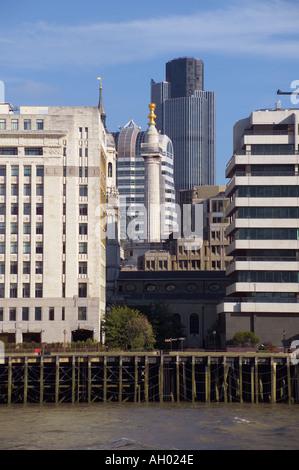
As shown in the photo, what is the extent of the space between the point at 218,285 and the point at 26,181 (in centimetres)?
6664

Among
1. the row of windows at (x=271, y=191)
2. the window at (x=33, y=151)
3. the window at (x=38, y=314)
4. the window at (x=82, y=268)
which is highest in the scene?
the window at (x=33, y=151)

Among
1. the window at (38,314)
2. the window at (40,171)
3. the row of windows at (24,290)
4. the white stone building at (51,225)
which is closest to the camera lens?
the window at (38,314)

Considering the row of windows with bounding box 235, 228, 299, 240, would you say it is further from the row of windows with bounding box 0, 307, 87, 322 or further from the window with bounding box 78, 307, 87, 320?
the row of windows with bounding box 0, 307, 87, 322

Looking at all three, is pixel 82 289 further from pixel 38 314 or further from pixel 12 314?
pixel 12 314

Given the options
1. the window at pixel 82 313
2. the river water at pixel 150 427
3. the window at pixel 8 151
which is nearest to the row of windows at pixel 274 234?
the window at pixel 82 313

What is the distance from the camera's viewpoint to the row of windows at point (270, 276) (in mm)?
136500

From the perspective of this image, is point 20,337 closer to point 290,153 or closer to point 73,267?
point 73,267

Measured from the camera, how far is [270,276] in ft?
448

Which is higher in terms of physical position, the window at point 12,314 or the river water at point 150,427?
the window at point 12,314

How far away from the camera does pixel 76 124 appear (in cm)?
14638

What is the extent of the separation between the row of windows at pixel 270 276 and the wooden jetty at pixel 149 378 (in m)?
30.1

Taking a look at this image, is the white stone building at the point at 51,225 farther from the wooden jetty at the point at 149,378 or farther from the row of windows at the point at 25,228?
the wooden jetty at the point at 149,378

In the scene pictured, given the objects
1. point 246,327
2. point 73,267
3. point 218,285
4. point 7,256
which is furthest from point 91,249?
point 218,285

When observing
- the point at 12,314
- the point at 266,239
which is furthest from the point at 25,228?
the point at 266,239
